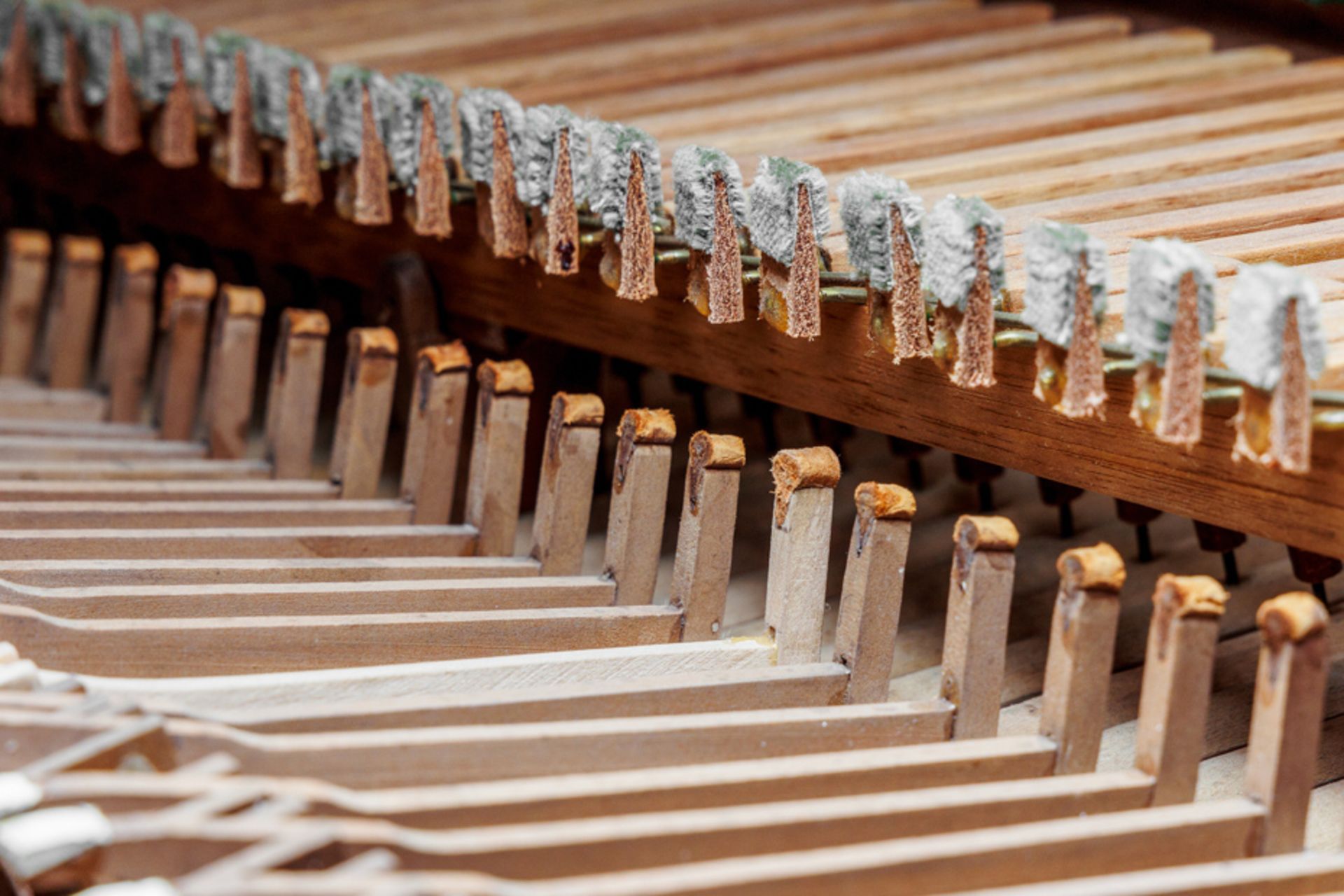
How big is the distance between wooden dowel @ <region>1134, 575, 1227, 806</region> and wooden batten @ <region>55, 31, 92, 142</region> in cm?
182

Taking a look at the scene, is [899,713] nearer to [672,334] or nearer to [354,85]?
[672,334]

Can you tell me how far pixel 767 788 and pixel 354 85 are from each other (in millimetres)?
1203

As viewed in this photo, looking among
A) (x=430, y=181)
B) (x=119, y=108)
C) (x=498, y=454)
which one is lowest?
(x=498, y=454)

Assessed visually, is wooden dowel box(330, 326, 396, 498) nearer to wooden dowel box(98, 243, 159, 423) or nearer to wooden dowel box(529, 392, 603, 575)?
wooden dowel box(529, 392, 603, 575)

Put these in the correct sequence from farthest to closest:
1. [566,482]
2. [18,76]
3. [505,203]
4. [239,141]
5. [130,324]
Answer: [18,76] < [130,324] < [239,141] < [505,203] < [566,482]

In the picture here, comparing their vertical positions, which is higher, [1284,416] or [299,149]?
[299,149]

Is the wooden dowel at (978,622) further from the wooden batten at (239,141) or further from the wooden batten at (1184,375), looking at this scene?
the wooden batten at (239,141)

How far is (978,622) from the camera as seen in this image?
4.80ft

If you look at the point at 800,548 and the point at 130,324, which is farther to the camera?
the point at 130,324

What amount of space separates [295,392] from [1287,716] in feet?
4.38

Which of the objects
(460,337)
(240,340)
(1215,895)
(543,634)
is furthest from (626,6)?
(1215,895)

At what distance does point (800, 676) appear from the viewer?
155cm

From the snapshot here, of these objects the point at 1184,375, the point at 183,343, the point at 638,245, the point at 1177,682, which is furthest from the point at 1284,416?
the point at 183,343

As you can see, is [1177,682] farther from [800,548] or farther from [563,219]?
[563,219]
